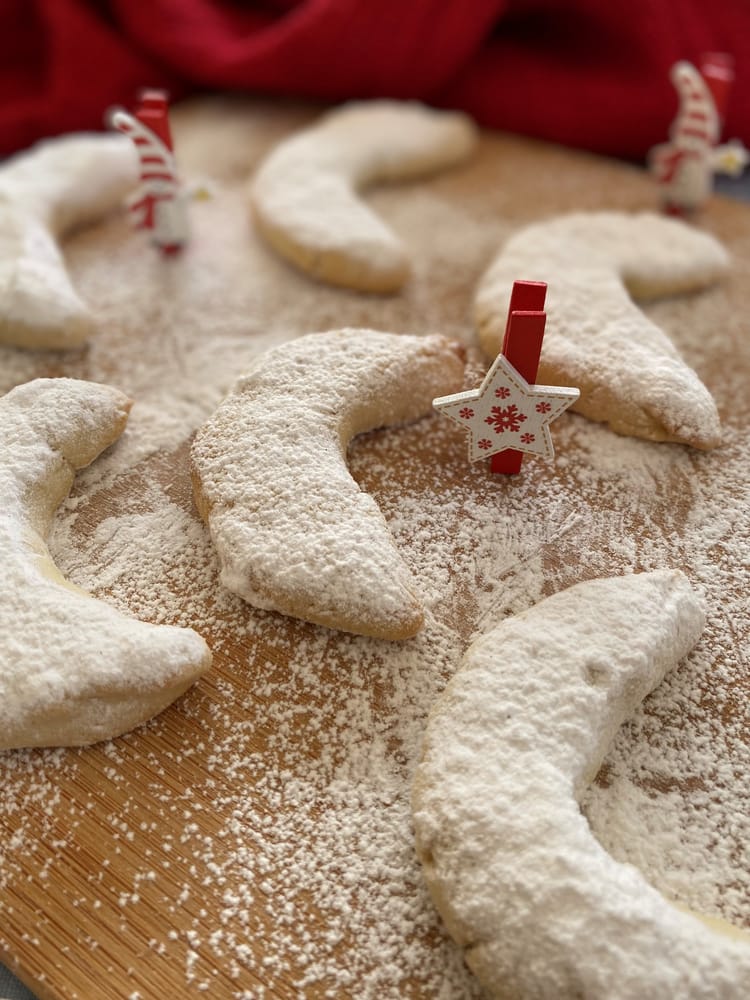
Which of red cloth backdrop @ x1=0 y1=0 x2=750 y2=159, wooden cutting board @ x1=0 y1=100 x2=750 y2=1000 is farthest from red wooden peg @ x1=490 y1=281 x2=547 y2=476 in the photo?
red cloth backdrop @ x1=0 y1=0 x2=750 y2=159

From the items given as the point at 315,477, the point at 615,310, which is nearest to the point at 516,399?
the point at 315,477

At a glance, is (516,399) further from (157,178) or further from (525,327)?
(157,178)

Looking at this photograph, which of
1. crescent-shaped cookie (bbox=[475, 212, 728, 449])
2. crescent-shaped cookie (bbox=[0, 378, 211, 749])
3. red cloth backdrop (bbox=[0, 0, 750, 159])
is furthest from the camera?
red cloth backdrop (bbox=[0, 0, 750, 159])

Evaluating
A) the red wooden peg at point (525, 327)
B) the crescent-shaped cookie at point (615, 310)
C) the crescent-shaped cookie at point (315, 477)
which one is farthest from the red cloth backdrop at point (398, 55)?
the red wooden peg at point (525, 327)

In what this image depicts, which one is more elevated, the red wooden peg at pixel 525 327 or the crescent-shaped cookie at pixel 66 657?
the red wooden peg at pixel 525 327

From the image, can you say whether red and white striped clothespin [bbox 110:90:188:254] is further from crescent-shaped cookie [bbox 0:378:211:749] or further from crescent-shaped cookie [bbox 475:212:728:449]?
crescent-shaped cookie [bbox 0:378:211:749]

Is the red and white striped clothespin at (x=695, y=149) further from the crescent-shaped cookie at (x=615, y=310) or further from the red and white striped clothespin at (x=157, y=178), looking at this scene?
the red and white striped clothespin at (x=157, y=178)
